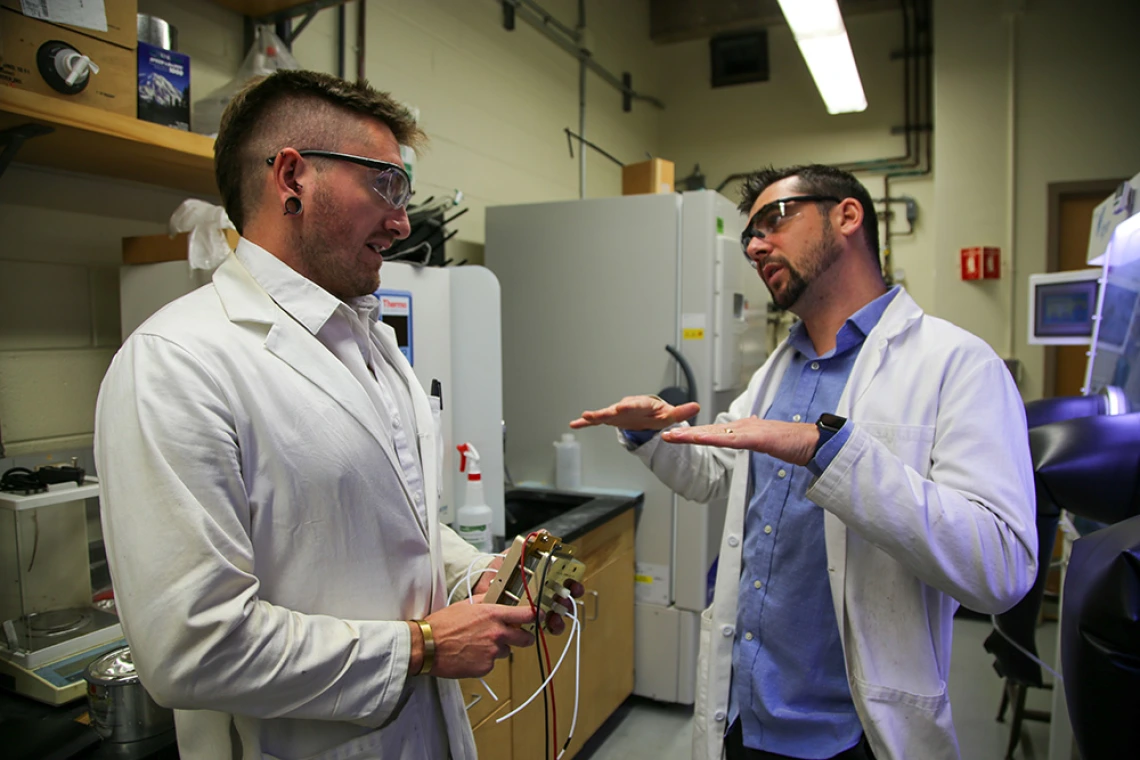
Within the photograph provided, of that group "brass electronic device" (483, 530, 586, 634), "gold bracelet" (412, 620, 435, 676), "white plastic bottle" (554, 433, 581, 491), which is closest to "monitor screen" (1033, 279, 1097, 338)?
"white plastic bottle" (554, 433, 581, 491)

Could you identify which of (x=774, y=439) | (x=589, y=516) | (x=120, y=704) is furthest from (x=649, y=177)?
(x=120, y=704)

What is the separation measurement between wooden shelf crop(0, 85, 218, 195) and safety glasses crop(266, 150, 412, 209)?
51cm

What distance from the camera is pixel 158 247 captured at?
150 centimetres

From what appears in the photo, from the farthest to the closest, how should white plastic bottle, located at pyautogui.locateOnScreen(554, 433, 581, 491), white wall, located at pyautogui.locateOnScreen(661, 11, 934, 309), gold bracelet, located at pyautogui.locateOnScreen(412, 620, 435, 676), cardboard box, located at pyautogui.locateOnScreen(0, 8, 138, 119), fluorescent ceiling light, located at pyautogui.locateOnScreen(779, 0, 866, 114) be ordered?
white wall, located at pyautogui.locateOnScreen(661, 11, 934, 309)
fluorescent ceiling light, located at pyautogui.locateOnScreen(779, 0, 866, 114)
white plastic bottle, located at pyautogui.locateOnScreen(554, 433, 581, 491)
cardboard box, located at pyautogui.locateOnScreen(0, 8, 138, 119)
gold bracelet, located at pyautogui.locateOnScreen(412, 620, 435, 676)

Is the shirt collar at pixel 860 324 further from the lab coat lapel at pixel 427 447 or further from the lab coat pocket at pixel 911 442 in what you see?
the lab coat lapel at pixel 427 447

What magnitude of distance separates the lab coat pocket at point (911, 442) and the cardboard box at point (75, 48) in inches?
61.1

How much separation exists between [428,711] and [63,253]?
131cm

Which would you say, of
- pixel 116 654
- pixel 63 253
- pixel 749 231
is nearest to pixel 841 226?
pixel 749 231

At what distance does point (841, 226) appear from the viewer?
4.93ft

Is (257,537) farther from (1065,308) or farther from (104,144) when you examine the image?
(1065,308)

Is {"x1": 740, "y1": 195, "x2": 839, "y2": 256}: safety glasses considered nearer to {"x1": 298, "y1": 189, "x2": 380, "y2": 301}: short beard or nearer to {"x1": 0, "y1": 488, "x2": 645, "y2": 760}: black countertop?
{"x1": 298, "y1": 189, "x2": 380, "y2": 301}: short beard

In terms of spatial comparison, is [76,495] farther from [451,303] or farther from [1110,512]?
[1110,512]

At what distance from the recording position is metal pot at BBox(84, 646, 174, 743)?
1.05 meters

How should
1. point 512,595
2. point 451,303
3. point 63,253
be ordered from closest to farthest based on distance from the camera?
point 512,595, point 63,253, point 451,303
